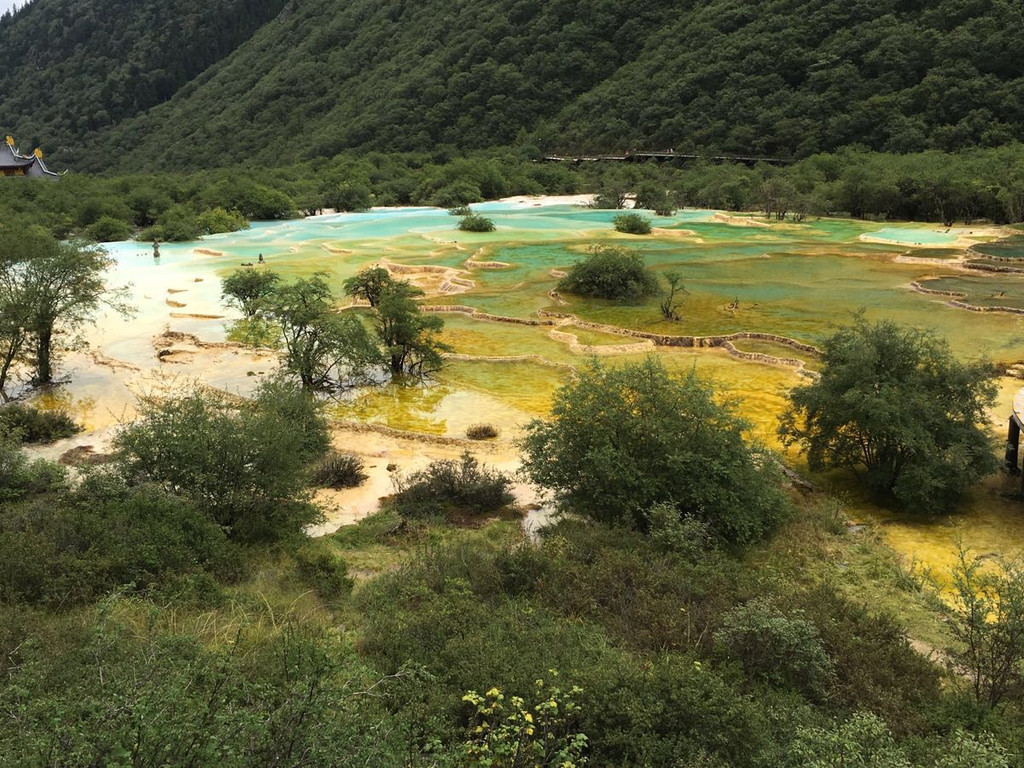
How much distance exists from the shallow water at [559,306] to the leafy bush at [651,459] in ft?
8.85

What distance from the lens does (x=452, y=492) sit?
12.6m

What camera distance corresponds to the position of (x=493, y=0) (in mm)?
111812

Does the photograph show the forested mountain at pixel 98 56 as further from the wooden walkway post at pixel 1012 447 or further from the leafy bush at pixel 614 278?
the wooden walkway post at pixel 1012 447

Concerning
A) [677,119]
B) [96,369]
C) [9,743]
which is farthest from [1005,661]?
[677,119]

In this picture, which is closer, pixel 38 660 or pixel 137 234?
pixel 38 660

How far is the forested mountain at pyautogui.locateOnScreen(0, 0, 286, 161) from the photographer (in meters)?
129

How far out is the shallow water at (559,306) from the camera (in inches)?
683

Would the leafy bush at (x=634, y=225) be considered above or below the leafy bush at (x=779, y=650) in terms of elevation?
above

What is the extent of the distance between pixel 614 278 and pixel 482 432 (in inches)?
627

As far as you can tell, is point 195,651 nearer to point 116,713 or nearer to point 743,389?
point 116,713

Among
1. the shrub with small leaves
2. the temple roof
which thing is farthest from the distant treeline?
the shrub with small leaves

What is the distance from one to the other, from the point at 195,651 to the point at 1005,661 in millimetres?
7132

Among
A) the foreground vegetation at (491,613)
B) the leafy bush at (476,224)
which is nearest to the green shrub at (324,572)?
the foreground vegetation at (491,613)


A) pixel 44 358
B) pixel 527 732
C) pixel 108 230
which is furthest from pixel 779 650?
pixel 108 230
